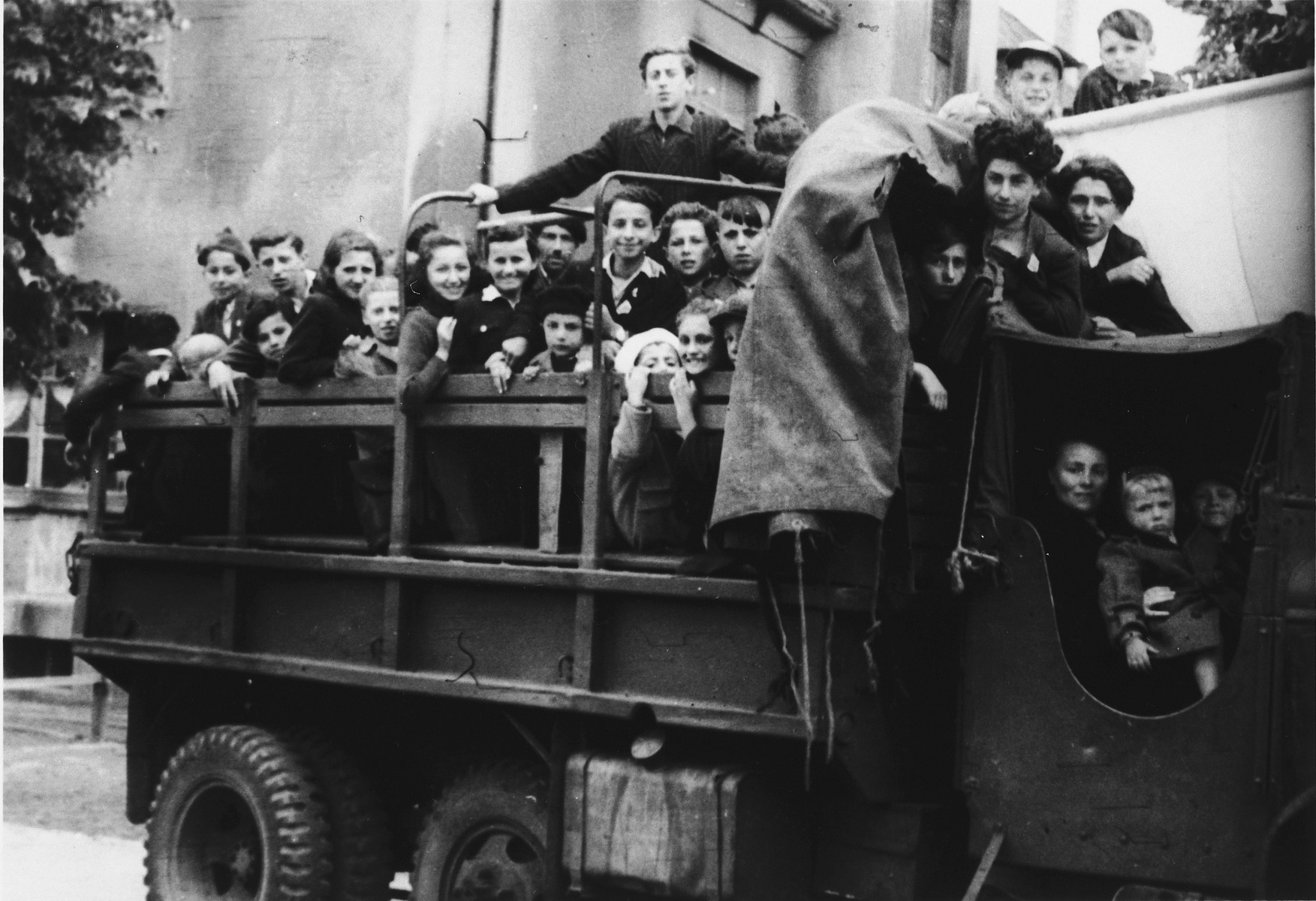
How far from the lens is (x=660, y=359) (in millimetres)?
5184

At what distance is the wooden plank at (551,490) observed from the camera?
214 inches

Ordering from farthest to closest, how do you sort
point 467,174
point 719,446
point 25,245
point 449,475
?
1. point 25,245
2. point 467,174
3. point 449,475
4. point 719,446

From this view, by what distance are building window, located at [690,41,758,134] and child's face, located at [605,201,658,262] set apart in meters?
5.42

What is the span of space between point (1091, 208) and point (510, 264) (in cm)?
198

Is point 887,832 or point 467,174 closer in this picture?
point 887,832

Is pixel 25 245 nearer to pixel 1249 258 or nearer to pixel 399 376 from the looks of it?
pixel 399 376

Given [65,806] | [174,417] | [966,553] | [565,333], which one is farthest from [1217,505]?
[65,806]

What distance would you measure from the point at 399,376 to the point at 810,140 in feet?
5.57

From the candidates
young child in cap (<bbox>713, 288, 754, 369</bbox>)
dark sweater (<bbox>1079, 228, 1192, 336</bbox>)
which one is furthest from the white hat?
dark sweater (<bbox>1079, 228, 1192, 336</bbox>)

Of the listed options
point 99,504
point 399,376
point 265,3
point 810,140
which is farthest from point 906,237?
point 265,3

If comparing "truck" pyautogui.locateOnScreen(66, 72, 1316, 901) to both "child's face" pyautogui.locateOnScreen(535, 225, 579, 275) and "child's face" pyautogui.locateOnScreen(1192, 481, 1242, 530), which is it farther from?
"child's face" pyautogui.locateOnScreen(535, 225, 579, 275)

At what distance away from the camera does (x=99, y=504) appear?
22.3 ft

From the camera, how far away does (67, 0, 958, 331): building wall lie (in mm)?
10547

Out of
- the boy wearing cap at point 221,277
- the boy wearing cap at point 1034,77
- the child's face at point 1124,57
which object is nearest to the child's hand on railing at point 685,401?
the boy wearing cap at point 1034,77
